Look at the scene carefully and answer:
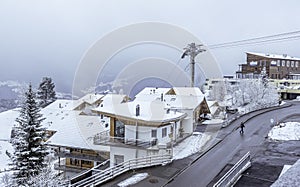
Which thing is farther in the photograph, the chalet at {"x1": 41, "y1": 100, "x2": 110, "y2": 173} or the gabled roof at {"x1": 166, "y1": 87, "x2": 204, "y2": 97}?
the gabled roof at {"x1": 166, "y1": 87, "x2": 204, "y2": 97}

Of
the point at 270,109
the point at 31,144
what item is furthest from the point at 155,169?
the point at 270,109

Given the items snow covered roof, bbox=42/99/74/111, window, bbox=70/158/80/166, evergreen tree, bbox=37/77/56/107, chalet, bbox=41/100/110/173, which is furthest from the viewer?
evergreen tree, bbox=37/77/56/107

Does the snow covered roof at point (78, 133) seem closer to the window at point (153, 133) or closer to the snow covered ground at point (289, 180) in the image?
the window at point (153, 133)

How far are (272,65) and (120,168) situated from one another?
2386 inches

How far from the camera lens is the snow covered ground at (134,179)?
44.6ft

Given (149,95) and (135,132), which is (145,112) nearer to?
(135,132)

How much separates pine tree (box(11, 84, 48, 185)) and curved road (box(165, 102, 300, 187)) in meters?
8.49

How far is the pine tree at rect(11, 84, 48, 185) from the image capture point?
55.7 ft

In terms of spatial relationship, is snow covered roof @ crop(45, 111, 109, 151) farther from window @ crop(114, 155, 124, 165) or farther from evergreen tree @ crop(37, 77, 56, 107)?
evergreen tree @ crop(37, 77, 56, 107)

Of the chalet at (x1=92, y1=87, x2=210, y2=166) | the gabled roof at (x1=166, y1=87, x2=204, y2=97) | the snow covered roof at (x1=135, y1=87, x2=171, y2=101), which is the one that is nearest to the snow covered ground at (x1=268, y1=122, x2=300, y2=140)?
the chalet at (x1=92, y1=87, x2=210, y2=166)

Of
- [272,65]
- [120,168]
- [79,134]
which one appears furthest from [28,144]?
[272,65]

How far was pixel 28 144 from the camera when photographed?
57.3ft

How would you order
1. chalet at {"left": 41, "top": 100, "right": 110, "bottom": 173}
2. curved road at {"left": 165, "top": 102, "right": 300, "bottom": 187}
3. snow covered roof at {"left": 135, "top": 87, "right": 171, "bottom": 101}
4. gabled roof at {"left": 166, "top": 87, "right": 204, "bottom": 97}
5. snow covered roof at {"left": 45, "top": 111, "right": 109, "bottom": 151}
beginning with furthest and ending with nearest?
gabled roof at {"left": 166, "top": 87, "right": 204, "bottom": 97}, snow covered roof at {"left": 135, "top": 87, "right": 171, "bottom": 101}, snow covered roof at {"left": 45, "top": 111, "right": 109, "bottom": 151}, chalet at {"left": 41, "top": 100, "right": 110, "bottom": 173}, curved road at {"left": 165, "top": 102, "right": 300, "bottom": 187}

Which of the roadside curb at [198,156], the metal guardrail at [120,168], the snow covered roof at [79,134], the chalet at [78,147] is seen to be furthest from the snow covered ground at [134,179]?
the snow covered roof at [79,134]
